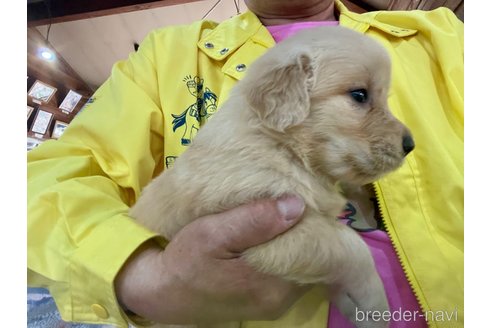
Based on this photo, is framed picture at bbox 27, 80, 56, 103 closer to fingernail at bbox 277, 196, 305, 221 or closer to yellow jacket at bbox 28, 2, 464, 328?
yellow jacket at bbox 28, 2, 464, 328

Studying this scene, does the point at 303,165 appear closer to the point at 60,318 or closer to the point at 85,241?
the point at 85,241

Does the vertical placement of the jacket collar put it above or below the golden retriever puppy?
above

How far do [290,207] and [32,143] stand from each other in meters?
0.51

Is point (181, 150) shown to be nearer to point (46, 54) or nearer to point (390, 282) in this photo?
point (46, 54)

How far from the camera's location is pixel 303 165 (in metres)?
0.62

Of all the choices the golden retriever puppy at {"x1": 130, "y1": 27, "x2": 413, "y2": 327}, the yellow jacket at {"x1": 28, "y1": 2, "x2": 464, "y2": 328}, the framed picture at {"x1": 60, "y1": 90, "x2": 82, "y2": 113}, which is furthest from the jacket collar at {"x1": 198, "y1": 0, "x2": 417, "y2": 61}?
the framed picture at {"x1": 60, "y1": 90, "x2": 82, "y2": 113}

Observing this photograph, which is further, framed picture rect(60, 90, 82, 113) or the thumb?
framed picture rect(60, 90, 82, 113)

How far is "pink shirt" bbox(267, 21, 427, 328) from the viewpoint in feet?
1.94

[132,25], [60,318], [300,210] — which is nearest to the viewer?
[300,210]

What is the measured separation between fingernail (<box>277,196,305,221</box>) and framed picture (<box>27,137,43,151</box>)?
1.59 feet

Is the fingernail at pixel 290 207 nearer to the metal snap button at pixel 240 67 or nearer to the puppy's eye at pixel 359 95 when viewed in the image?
the puppy's eye at pixel 359 95

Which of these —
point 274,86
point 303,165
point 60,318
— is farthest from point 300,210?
point 60,318

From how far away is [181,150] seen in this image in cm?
80
